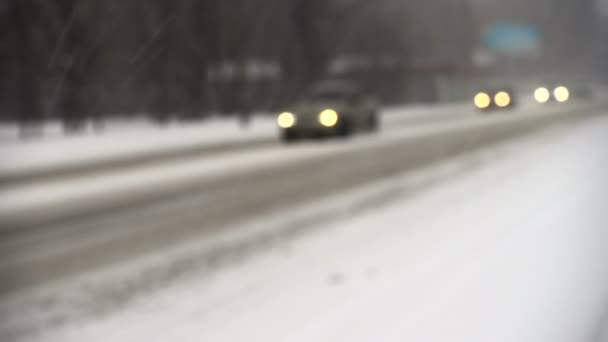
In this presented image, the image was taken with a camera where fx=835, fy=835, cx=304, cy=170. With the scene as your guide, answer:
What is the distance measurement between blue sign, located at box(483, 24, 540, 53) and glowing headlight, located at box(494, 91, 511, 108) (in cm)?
3145

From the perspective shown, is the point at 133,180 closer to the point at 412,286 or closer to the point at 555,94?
the point at 412,286

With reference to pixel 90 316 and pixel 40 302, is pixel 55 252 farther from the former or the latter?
pixel 90 316

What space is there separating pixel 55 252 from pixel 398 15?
4642 cm

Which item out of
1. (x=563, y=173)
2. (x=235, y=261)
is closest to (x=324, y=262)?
(x=235, y=261)

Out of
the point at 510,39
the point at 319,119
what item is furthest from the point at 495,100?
the point at 510,39

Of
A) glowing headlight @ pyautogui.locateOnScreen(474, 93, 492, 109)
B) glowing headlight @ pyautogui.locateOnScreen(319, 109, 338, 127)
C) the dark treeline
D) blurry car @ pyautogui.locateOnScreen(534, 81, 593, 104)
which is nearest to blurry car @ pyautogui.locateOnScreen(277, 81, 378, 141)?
glowing headlight @ pyautogui.locateOnScreen(319, 109, 338, 127)

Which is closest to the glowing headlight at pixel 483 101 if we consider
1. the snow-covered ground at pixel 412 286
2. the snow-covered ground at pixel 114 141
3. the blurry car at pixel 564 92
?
the blurry car at pixel 564 92

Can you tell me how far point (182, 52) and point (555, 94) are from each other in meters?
44.4

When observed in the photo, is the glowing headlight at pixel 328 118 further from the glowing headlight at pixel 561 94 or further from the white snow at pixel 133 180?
the glowing headlight at pixel 561 94

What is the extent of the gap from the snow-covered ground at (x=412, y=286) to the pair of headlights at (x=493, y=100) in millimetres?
36255

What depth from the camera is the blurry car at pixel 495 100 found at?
4778 cm

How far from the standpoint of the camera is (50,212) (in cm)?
1187

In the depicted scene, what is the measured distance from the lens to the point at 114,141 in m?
27.8

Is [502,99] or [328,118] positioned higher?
[328,118]
